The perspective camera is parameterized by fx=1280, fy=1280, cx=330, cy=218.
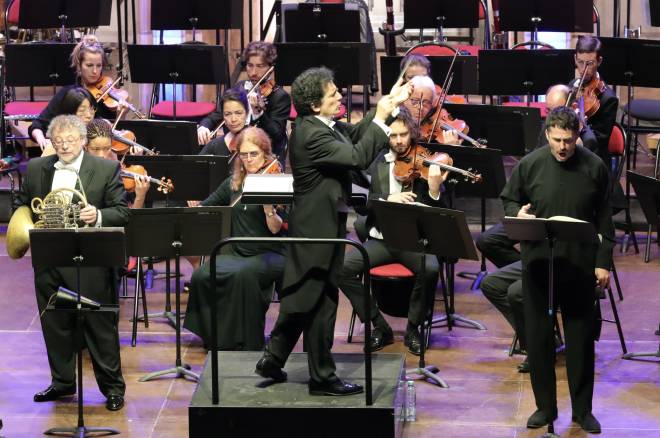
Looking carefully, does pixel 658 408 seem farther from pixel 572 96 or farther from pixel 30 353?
pixel 30 353

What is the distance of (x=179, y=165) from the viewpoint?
7328 mm

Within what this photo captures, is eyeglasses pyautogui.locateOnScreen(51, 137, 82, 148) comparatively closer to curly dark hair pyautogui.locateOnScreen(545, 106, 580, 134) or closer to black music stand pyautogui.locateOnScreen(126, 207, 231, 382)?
black music stand pyautogui.locateOnScreen(126, 207, 231, 382)

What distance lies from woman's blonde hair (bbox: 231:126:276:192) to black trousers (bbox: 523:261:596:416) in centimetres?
179

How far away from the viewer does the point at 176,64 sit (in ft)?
29.0

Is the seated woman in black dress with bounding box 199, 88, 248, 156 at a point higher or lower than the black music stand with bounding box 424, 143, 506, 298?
higher

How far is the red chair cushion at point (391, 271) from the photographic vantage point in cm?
704

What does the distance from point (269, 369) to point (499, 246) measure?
2195 millimetres

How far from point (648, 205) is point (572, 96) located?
136 cm

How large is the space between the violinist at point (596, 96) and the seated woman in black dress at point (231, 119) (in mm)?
2158

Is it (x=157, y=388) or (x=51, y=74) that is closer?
(x=157, y=388)

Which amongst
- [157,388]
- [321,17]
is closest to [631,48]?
[321,17]

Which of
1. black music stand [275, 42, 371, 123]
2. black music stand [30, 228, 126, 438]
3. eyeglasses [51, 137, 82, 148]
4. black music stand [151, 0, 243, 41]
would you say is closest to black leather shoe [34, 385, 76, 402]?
black music stand [30, 228, 126, 438]

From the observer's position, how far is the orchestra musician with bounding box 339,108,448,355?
7.04 m

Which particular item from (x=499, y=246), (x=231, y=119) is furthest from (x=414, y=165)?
(x=231, y=119)
